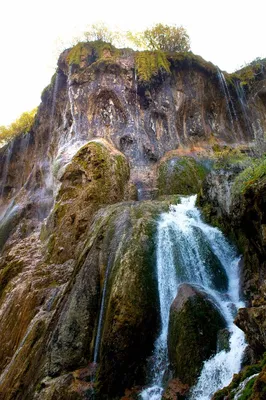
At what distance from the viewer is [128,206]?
14375mm

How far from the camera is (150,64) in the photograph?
26.7 m

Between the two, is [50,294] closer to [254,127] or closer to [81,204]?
[81,204]

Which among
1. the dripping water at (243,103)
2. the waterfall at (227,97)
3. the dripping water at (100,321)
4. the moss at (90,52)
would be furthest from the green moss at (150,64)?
the dripping water at (100,321)

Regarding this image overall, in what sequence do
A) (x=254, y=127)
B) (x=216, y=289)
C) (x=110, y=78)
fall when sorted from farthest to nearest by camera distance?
(x=254, y=127) → (x=110, y=78) → (x=216, y=289)

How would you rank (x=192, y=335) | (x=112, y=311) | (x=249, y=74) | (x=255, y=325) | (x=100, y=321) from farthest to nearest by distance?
1. (x=249, y=74)
2. (x=100, y=321)
3. (x=112, y=311)
4. (x=192, y=335)
5. (x=255, y=325)

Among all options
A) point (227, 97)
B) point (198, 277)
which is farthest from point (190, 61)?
point (198, 277)

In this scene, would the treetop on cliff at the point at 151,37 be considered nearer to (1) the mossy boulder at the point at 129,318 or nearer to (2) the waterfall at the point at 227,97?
(2) the waterfall at the point at 227,97

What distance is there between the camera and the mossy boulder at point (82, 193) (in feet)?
51.8

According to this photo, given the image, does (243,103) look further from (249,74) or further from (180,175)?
(180,175)

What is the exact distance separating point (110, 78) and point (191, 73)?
282 inches

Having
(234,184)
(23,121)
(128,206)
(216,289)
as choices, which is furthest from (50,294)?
(23,121)

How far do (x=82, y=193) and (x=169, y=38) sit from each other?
68.3 feet

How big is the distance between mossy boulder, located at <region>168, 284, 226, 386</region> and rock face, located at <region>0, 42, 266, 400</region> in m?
0.07

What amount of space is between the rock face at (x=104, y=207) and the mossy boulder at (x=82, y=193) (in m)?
0.06
